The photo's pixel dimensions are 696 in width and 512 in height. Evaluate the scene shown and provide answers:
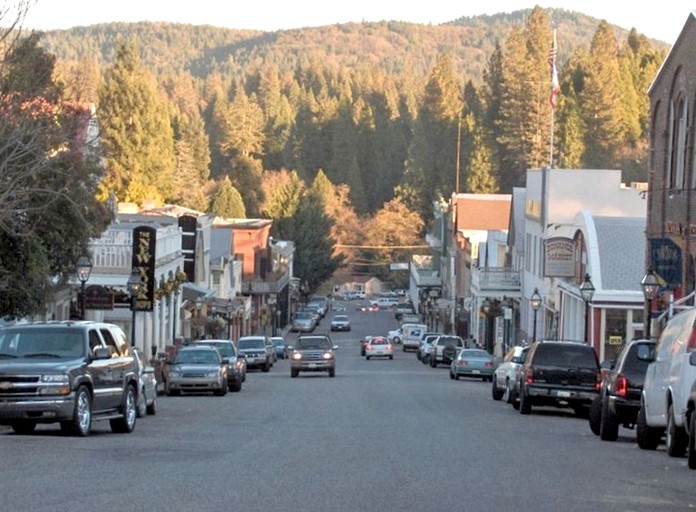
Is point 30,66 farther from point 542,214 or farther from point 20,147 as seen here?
point 542,214

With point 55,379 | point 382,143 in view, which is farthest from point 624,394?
point 382,143

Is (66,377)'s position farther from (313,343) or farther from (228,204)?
(228,204)

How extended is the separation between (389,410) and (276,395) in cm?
867

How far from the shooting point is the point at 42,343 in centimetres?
2175

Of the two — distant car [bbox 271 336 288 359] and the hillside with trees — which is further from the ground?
the hillside with trees

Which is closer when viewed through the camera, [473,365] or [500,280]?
[473,365]

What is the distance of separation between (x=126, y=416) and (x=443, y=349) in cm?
4685

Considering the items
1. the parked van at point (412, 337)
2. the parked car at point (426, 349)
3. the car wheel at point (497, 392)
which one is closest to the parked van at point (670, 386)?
the car wheel at point (497, 392)

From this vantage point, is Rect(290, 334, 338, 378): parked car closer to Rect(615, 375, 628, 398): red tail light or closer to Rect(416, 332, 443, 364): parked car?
Rect(416, 332, 443, 364): parked car

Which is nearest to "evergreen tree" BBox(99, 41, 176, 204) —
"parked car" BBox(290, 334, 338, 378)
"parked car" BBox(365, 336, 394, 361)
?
"parked car" BBox(365, 336, 394, 361)

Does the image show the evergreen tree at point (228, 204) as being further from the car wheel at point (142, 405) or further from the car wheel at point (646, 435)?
the car wheel at point (646, 435)

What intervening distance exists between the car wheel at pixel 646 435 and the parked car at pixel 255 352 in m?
41.4

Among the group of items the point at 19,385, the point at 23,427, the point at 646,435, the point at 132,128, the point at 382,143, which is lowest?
the point at 23,427

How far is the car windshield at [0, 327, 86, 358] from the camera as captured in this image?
70.6 feet
